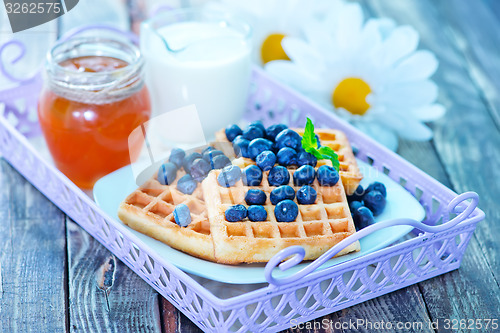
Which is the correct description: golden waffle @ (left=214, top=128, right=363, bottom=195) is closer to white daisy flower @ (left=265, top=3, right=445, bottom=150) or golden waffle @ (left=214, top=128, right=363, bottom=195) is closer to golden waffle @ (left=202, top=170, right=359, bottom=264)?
golden waffle @ (left=202, top=170, right=359, bottom=264)

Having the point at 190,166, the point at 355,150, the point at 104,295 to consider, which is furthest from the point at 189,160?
the point at 355,150

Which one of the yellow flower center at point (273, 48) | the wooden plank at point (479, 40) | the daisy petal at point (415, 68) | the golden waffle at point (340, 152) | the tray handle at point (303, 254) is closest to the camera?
the tray handle at point (303, 254)

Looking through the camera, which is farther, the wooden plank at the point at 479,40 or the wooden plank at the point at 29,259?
the wooden plank at the point at 479,40

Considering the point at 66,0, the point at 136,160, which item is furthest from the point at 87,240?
the point at 66,0

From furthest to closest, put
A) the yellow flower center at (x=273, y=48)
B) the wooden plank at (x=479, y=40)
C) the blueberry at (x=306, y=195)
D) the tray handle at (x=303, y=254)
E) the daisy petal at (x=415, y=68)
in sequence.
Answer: the wooden plank at (x=479, y=40), the yellow flower center at (x=273, y=48), the daisy petal at (x=415, y=68), the blueberry at (x=306, y=195), the tray handle at (x=303, y=254)

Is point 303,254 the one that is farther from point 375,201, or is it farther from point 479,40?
point 479,40

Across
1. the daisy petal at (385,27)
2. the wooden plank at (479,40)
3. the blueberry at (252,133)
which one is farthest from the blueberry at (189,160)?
the wooden plank at (479,40)

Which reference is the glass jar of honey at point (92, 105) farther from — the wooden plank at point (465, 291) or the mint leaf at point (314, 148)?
the wooden plank at point (465, 291)
